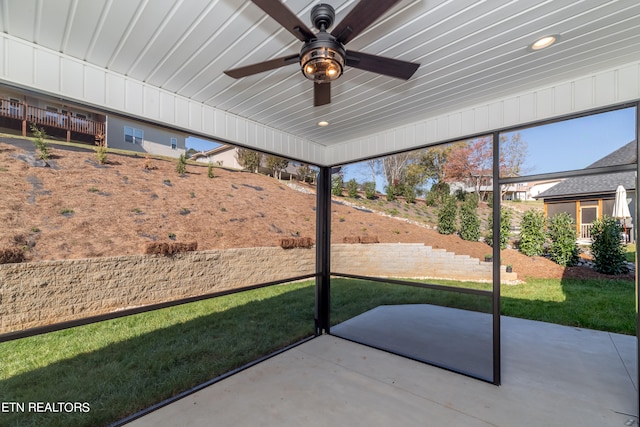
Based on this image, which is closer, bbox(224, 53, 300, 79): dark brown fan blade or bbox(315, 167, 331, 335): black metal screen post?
bbox(224, 53, 300, 79): dark brown fan blade

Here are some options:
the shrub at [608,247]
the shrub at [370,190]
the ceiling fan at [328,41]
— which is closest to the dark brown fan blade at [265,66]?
the ceiling fan at [328,41]

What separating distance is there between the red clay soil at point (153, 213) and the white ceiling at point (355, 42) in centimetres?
350

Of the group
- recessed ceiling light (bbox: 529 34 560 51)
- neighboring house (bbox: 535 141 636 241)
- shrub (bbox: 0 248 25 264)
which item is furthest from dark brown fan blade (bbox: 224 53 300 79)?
neighboring house (bbox: 535 141 636 241)

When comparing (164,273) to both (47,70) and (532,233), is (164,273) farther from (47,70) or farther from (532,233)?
(532,233)

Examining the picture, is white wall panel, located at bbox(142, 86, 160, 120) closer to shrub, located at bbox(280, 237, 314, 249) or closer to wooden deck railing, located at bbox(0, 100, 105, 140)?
wooden deck railing, located at bbox(0, 100, 105, 140)

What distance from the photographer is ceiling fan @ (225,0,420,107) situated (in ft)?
3.55

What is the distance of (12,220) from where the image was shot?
4.15 m

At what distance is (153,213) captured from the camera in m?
5.55

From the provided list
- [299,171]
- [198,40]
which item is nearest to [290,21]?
[198,40]

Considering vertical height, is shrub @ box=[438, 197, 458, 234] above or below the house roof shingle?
below

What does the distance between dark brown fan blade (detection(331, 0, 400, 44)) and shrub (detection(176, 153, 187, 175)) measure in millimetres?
5787

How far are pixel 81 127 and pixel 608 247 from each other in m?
10.5

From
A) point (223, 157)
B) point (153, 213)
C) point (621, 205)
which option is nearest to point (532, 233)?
point (621, 205)

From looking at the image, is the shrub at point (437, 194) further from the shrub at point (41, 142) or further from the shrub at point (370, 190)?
the shrub at point (41, 142)
